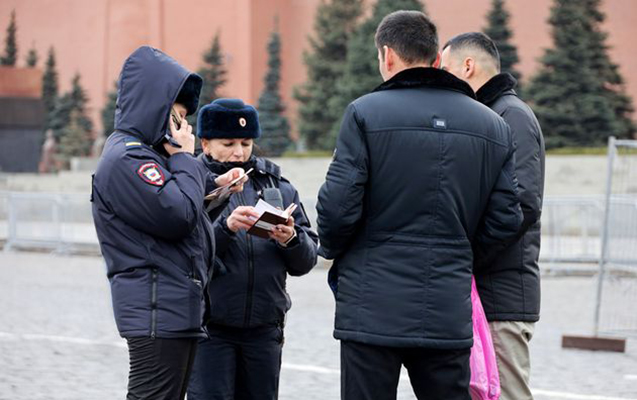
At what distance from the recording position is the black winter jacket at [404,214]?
12.0 ft

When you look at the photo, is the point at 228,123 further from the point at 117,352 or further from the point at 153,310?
the point at 117,352

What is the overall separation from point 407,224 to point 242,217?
2.96 feet

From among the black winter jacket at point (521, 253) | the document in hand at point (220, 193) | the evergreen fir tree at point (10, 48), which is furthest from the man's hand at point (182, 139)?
the evergreen fir tree at point (10, 48)

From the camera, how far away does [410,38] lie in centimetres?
384

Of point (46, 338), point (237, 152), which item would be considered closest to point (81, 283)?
point (46, 338)

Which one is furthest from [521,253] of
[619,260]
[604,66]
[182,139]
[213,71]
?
[213,71]

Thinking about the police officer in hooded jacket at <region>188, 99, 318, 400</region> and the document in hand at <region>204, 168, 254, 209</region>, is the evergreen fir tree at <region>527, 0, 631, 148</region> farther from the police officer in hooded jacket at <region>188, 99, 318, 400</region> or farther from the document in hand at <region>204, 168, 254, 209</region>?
the document in hand at <region>204, 168, 254, 209</region>

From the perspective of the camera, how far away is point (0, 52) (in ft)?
185

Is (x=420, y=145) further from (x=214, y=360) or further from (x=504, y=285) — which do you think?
(x=214, y=360)

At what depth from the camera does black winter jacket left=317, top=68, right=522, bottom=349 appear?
3660 mm

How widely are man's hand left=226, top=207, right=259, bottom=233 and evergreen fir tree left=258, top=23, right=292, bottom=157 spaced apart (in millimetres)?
29456

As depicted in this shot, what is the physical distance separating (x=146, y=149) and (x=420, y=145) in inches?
36.9

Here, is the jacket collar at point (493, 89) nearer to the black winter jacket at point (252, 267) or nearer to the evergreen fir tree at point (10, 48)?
the black winter jacket at point (252, 267)

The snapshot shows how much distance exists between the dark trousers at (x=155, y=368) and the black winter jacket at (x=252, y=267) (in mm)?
734
